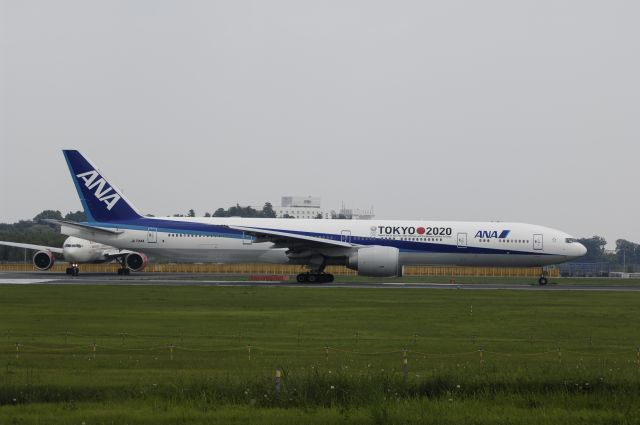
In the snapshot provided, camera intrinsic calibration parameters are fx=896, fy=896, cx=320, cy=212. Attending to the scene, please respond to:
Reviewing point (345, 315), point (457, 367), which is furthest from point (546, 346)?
point (345, 315)

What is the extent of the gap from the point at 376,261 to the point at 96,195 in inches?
787

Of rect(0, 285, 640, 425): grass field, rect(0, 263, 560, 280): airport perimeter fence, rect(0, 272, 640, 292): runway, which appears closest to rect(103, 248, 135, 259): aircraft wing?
rect(0, 263, 560, 280): airport perimeter fence

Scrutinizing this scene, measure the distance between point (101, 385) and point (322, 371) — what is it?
4.34 meters

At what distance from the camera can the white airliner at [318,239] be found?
53.1m

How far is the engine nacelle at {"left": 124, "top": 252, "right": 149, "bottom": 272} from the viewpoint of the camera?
6862cm

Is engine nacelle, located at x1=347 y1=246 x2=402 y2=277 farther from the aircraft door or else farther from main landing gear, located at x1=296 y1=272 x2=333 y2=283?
the aircraft door

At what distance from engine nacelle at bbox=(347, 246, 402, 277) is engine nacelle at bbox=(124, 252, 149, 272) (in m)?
23.3

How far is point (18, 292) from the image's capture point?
134ft

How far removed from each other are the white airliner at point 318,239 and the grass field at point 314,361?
15589mm

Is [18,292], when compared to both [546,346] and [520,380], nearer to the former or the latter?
[546,346]

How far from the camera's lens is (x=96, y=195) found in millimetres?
58906

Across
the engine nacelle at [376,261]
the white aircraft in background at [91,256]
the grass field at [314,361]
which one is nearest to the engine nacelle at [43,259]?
the white aircraft in background at [91,256]

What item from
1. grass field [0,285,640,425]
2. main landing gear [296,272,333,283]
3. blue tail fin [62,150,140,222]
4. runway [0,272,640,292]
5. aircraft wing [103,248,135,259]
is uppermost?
blue tail fin [62,150,140,222]

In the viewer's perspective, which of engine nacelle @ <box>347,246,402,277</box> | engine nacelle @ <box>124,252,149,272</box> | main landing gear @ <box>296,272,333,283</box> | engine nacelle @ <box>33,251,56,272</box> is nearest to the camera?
engine nacelle @ <box>347,246,402,277</box>
